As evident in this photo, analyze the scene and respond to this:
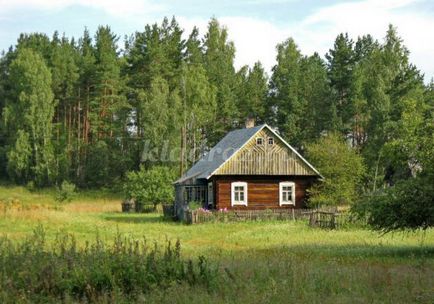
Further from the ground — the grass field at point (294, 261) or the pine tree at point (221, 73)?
the pine tree at point (221, 73)

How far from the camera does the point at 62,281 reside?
29.1 ft

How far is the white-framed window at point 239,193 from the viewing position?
3972 centimetres

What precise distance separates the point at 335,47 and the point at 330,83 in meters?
4.08

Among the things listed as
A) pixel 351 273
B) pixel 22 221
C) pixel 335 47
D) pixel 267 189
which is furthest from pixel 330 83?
pixel 351 273

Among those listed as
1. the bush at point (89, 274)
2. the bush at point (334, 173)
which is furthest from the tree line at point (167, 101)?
the bush at point (89, 274)

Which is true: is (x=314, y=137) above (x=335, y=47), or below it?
below

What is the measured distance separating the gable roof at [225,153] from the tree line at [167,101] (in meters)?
16.1

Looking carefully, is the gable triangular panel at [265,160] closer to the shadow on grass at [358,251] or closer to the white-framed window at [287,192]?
the white-framed window at [287,192]

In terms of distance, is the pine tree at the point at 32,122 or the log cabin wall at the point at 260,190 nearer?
the log cabin wall at the point at 260,190

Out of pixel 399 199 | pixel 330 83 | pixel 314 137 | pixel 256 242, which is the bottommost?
pixel 256 242

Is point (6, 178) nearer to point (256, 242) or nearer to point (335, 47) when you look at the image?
point (335, 47)

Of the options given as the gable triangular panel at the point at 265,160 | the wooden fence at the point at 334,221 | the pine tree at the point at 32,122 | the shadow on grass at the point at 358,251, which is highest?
the pine tree at the point at 32,122

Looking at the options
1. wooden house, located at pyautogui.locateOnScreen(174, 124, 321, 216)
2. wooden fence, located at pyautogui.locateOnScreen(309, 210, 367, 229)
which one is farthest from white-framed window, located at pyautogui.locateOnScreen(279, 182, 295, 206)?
wooden fence, located at pyautogui.locateOnScreen(309, 210, 367, 229)

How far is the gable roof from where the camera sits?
1577 inches
